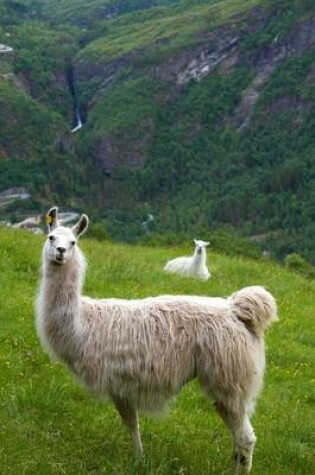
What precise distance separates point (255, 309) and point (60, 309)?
219 centimetres

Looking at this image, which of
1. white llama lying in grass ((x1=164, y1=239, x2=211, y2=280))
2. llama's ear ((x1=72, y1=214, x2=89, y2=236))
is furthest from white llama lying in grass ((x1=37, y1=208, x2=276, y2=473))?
white llama lying in grass ((x1=164, y1=239, x2=211, y2=280))

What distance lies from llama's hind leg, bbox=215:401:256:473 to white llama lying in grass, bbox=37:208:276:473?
11 mm

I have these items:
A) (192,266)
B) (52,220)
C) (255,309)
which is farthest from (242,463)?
(192,266)

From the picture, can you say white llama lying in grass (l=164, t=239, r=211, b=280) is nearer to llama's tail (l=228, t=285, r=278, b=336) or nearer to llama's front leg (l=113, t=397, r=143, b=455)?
llama's tail (l=228, t=285, r=278, b=336)

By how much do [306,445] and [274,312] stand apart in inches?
95.9

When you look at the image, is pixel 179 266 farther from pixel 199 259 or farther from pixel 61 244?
pixel 61 244

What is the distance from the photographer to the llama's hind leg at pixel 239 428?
8656 mm

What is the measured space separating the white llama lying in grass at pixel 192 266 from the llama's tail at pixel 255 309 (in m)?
10.9

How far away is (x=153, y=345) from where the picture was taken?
28.3 ft

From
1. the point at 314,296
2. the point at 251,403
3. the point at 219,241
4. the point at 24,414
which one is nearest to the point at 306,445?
the point at 251,403

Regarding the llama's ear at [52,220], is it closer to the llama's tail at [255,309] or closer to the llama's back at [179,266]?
the llama's tail at [255,309]

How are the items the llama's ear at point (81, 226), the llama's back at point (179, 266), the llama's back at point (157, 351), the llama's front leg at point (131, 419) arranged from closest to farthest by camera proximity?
1. the llama's back at point (157, 351)
2. the llama's front leg at point (131, 419)
3. the llama's ear at point (81, 226)
4. the llama's back at point (179, 266)

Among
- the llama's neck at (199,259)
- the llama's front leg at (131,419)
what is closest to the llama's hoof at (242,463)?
the llama's front leg at (131,419)

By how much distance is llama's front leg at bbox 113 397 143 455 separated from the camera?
8641mm
